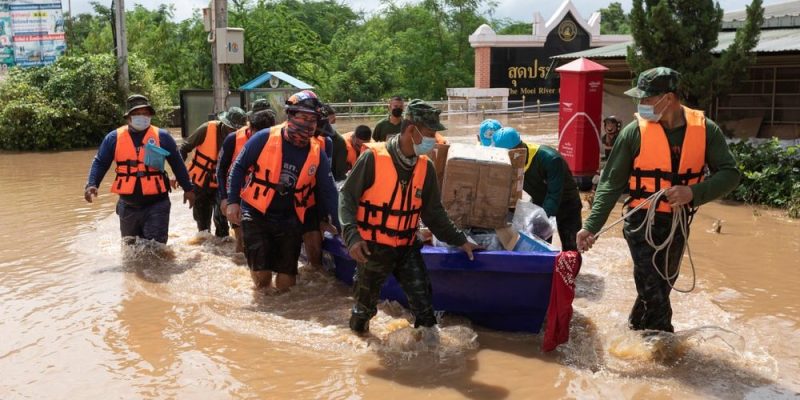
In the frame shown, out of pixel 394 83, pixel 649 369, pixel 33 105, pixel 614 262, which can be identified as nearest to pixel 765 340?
pixel 649 369

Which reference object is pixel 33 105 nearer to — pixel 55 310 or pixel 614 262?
pixel 55 310

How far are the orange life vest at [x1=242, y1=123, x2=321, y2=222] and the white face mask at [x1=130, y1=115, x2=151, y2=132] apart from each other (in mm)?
1707

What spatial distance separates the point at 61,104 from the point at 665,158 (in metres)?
17.5

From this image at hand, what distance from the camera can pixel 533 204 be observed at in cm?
623

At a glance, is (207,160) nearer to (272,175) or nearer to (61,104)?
(272,175)

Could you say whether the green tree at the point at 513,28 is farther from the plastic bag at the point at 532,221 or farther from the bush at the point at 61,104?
the plastic bag at the point at 532,221

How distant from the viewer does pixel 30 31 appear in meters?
23.5

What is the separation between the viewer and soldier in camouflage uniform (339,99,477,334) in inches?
184

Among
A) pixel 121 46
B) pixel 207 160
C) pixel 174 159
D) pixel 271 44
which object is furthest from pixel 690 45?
pixel 271 44

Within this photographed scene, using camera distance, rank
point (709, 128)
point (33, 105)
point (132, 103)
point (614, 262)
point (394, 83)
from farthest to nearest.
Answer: point (394, 83) < point (33, 105) < point (614, 262) < point (132, 103) < point (709, 128)

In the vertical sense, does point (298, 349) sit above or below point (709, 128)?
below

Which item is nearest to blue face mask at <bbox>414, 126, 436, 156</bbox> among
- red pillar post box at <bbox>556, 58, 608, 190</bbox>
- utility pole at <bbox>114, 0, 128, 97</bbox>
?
red pillar post box at <bbox>556, 58, 608, 190</bbox>

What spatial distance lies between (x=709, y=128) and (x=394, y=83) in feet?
114

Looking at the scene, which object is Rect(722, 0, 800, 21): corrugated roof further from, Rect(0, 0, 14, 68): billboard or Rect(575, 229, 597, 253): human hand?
Rect(0, 0, 14, 68): billboard
